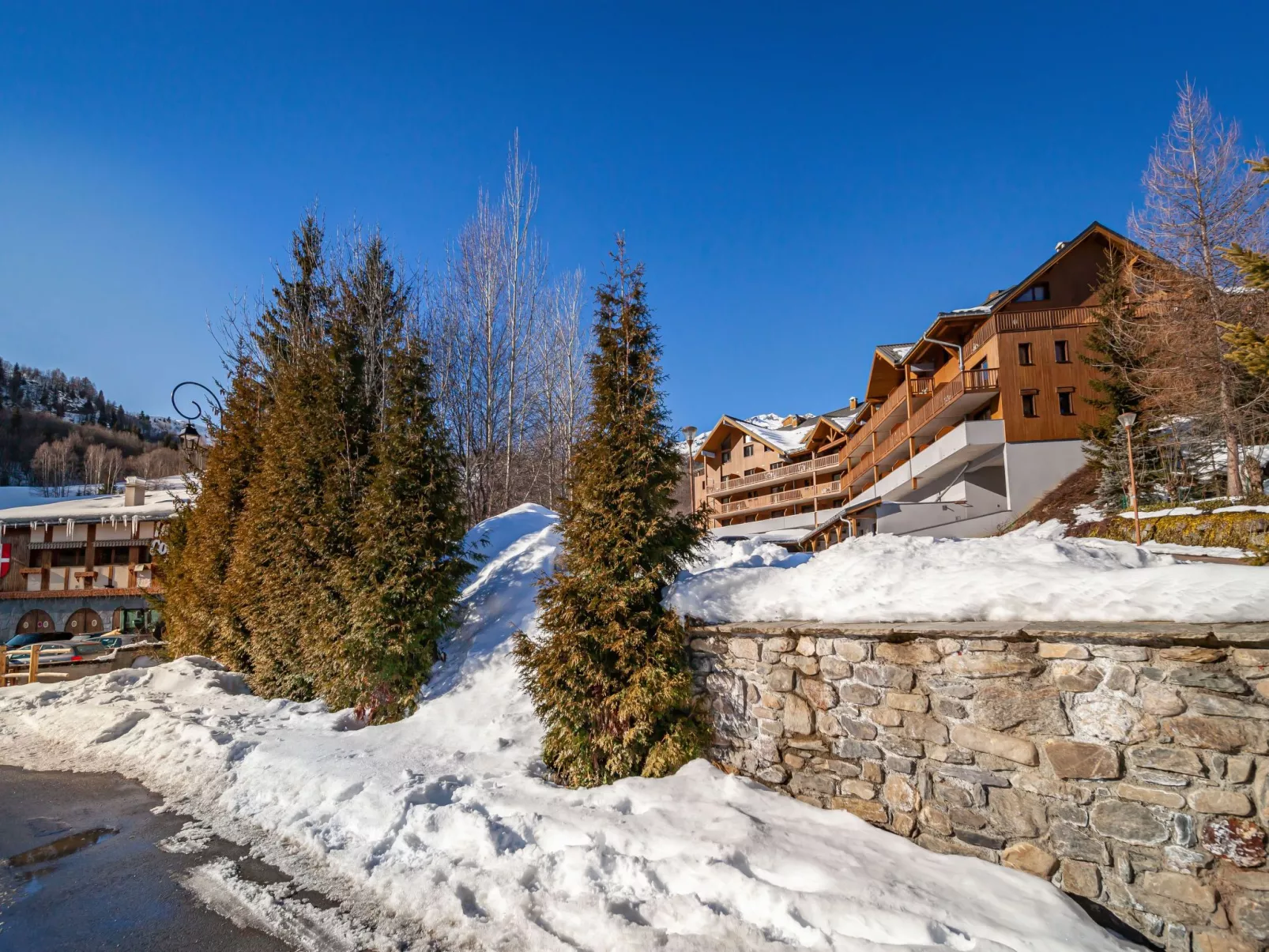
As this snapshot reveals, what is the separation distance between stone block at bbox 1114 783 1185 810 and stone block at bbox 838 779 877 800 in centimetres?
141

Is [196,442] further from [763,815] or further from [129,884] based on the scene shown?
[763,815]

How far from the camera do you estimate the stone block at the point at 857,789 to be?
4270 mm

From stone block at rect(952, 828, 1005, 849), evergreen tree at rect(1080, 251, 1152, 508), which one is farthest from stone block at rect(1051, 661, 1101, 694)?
evergreen tree at rect(1080, 251, 1152, 508)

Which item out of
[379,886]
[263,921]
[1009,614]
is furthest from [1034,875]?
[263,921]

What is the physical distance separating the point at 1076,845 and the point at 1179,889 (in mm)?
415

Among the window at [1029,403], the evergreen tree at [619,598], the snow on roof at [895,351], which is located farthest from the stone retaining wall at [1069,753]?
the snow on roof at [895,351]

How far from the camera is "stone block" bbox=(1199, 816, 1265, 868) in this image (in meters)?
2.88

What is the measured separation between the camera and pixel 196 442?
50.8ft

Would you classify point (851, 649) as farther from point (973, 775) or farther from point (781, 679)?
point (973, 775)

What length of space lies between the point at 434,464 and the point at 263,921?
532 cm

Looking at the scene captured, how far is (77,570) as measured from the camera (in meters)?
33.8

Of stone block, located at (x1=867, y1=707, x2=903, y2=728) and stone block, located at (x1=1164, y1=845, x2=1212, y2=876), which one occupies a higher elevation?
stone block, located at (x1=867, y1=707, x2=903, y2=728)

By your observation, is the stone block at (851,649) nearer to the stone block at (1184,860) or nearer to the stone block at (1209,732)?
the stone block at (1209,732)

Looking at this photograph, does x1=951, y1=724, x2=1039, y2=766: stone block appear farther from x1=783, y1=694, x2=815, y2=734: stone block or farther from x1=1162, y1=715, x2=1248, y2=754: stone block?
x1=783, y1=694, x2=815, y2=734: stone block
